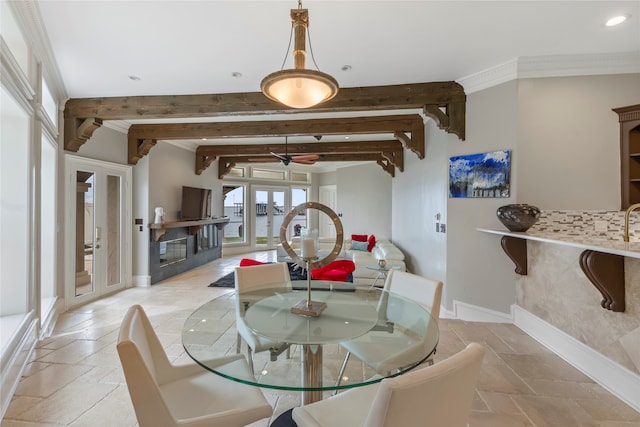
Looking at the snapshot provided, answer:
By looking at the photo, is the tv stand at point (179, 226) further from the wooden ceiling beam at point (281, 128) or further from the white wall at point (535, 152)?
the white wall at point (535, 152)

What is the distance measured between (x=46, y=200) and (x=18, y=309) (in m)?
1.62

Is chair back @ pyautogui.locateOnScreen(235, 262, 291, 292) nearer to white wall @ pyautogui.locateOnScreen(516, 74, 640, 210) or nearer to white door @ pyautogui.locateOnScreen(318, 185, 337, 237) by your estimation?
white wall @ pyautogui.locateOnScreen(516, 74, 640, 210)

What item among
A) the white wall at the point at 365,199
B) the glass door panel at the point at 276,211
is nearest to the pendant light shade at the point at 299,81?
the white wall at the point at 365,199

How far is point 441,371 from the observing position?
875 millimetres

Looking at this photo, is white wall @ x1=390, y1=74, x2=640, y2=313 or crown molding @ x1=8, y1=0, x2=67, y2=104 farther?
white wall @ x1=390, y1=74, x2=640, y2=313

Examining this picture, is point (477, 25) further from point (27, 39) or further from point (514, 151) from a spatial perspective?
point (27, 39)

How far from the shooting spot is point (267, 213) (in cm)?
948

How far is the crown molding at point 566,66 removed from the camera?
9.20 feet

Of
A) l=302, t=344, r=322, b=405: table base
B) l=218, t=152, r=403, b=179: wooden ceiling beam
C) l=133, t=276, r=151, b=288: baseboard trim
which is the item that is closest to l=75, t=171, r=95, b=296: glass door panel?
l=133, t=276, r=151, b=288: baseboard trim

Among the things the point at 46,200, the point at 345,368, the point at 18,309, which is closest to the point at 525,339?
the point at 345,368

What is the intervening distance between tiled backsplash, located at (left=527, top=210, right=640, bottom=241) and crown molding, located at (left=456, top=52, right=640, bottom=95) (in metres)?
1.38

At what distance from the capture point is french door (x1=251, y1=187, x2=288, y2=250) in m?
9.24

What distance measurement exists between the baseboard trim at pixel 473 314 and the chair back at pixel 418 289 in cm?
152

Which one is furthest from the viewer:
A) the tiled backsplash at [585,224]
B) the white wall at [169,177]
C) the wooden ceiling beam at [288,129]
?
the white wall at [169,177]
